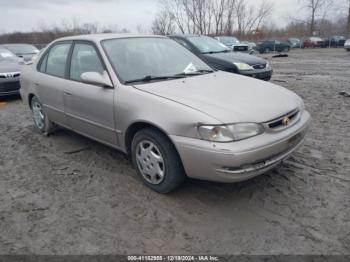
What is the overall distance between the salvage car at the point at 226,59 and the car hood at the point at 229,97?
3.54m

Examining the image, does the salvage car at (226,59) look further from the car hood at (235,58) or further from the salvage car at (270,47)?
the salvage car at (270,47)

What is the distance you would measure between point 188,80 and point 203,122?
3.27 ft

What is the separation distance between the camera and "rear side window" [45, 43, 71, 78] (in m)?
4.19

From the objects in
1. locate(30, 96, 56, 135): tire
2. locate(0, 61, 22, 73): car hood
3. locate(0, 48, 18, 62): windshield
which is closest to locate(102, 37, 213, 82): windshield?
locate(30, 96, 56, 135): tire

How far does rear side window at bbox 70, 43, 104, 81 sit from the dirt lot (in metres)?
1.15

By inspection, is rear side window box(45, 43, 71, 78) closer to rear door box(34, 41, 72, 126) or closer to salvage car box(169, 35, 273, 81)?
rear door box(34, 41, 72, 126)

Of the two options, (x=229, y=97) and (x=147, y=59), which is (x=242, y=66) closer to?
(x=147, y=59)

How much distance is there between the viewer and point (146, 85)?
3.17 meters

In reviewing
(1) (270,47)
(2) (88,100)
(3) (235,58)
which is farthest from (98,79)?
(1) (270,47)

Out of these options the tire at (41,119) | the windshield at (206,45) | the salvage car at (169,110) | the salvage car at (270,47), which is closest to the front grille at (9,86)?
the tire at (41,119)

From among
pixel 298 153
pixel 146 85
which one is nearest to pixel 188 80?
pixel 146 85

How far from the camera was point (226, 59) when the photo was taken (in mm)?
7520

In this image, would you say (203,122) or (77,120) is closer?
(203,122)

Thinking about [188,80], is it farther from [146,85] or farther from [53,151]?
[53,151]
